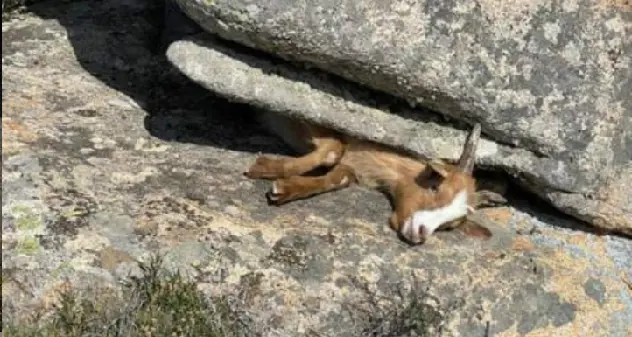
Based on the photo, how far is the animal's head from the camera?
7.48 meters

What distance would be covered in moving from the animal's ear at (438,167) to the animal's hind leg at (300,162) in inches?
30.2

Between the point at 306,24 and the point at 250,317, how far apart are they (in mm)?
1824

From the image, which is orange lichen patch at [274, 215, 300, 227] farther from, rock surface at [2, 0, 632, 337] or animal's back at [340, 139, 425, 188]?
animal's back at [340, 139, 425, 188]

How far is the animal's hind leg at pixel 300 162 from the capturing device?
7857 millimetres

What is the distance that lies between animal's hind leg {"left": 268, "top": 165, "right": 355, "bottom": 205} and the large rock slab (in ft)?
1.54

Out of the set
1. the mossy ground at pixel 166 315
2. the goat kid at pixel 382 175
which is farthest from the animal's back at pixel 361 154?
the mossy ground at pixel 166 315

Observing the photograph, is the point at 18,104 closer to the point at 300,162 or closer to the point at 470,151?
the point at 300,162

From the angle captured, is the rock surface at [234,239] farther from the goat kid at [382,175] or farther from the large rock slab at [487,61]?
the large rock slab at [487,61]

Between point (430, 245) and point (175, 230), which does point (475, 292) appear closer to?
point (430, 245)

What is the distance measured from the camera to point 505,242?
25.1ft

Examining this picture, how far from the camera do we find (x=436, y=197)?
798cm

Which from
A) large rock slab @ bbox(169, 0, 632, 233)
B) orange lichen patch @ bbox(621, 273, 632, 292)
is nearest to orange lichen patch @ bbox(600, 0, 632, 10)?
large rock slab @ bbox(169, 0, 632, 233)

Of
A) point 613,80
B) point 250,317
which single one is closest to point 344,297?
point 250,317

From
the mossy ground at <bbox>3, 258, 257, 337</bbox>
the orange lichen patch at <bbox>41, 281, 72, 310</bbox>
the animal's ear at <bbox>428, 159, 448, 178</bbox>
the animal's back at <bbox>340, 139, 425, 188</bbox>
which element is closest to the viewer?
the mossy ground at <bbox>3, 258, 257, 337</bbox>
